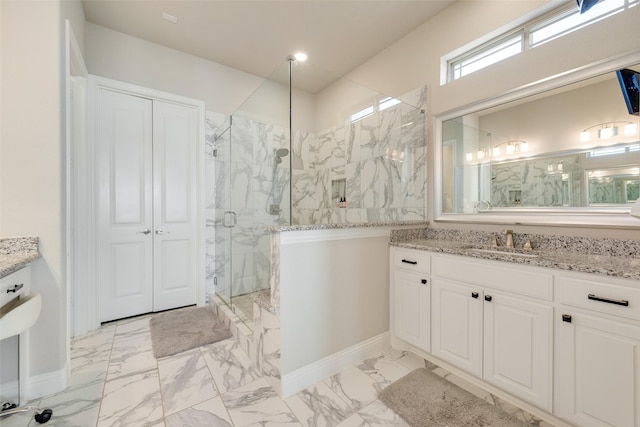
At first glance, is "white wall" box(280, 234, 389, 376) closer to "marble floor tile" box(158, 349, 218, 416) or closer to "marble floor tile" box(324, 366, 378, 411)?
"marble floor tile" box(324, 366, 378, 411)

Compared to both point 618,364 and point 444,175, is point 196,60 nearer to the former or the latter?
point 444,175

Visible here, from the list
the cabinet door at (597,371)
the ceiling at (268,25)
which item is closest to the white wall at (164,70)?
the ceiling at (268,25)

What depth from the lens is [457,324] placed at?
5.51 feet

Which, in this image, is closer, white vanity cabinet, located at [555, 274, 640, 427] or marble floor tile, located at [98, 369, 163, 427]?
white vanity cabinet, located at [555, 274, 640, 427]

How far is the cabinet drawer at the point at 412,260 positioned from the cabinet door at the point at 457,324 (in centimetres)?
12

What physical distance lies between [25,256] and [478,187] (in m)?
3.05

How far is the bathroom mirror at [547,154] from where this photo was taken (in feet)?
4.87

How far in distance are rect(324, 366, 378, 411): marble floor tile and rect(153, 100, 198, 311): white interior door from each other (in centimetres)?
203

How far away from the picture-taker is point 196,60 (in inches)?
121

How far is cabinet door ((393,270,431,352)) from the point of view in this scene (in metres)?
1.86

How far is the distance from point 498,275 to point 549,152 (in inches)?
37.2

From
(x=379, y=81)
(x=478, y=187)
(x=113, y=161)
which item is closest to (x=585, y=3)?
(x=478, y=187)

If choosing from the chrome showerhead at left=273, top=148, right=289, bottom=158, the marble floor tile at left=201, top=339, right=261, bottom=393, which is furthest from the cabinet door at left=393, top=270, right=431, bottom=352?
the chrome showerhead at left=273, top=148, right=289, bottom=158

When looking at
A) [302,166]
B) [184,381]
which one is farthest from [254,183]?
[184,381]
